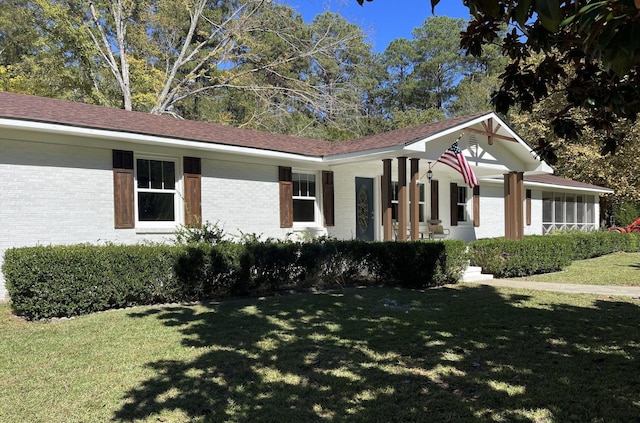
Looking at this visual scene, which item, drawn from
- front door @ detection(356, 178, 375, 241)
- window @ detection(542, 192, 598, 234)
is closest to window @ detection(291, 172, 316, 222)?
front door @ detection(356, 178, 375, 241)

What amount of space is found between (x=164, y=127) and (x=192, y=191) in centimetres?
175

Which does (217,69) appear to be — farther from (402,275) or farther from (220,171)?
(402,275)

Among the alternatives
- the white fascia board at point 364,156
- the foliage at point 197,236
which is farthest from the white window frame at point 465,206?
the foliage at point 197,236

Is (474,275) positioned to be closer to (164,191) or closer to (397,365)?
(397,365)

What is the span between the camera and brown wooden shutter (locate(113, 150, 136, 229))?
Answer: 31.1 feet

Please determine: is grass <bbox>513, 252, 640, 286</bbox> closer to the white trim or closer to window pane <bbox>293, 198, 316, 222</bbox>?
the white trim

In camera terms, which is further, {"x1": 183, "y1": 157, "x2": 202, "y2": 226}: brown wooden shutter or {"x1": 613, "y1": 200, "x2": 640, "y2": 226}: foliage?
{"x1": 613, "y1": 200, "x2": 640, "y2": 226}: foliage

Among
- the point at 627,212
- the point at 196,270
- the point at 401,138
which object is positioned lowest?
the point at 196,270

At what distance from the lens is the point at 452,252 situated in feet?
34.1

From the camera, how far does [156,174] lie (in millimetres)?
10484

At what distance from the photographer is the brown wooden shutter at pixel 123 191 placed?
31.1 ft

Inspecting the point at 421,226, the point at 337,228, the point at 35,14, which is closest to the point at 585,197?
the point at 421,226

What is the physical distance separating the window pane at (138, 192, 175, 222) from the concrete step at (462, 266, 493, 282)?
23.9 ft

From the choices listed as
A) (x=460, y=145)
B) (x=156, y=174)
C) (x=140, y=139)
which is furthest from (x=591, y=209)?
(x=140, y=139)
